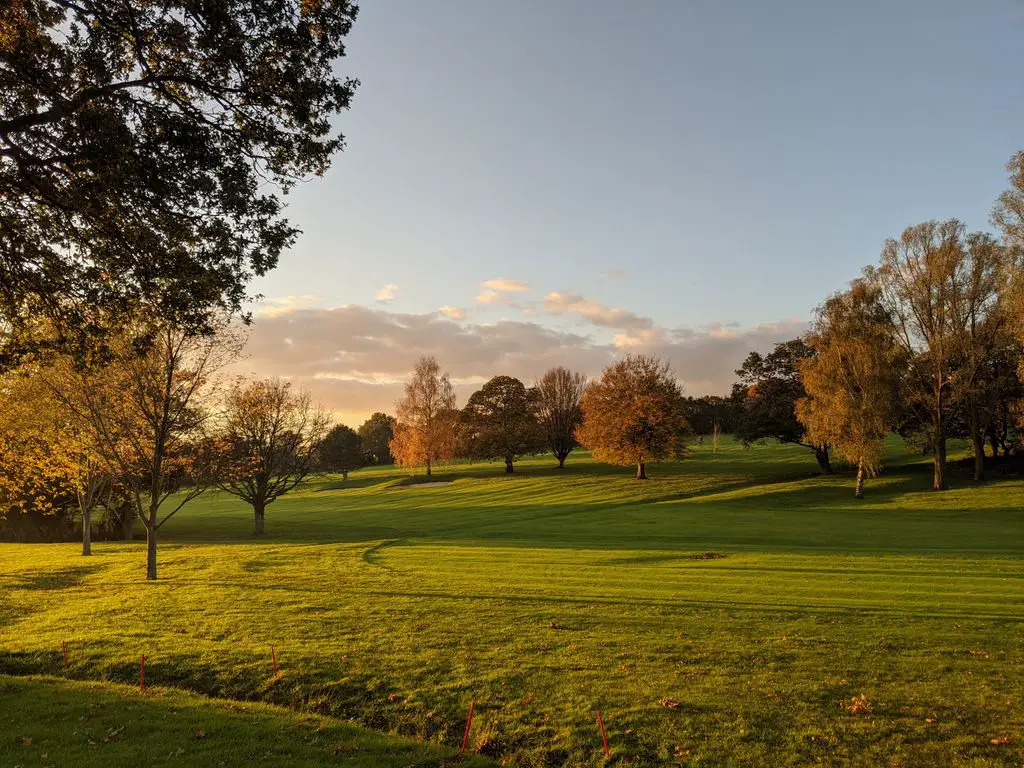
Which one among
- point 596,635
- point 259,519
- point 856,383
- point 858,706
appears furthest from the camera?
point 856,383

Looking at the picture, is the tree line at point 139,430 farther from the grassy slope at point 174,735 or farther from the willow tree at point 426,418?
the willow tree at point 426,418

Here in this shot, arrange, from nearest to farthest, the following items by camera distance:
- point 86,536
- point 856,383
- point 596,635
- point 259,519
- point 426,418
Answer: point 596,635, point 86,536, point 259,519, point 856,383, point 426,418

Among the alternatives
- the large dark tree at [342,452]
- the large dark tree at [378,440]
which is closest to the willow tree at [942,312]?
the large dark tree at [342,452]

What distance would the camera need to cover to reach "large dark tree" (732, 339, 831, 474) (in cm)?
7144

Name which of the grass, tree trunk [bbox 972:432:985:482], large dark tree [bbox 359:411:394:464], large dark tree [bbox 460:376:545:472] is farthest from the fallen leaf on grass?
large dark tree [bbox 359:411:394:464]

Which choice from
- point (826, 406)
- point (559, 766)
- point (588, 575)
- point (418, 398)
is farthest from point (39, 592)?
point (418, 398)

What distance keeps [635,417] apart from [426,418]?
31682 millimetres

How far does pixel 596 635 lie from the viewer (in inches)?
607

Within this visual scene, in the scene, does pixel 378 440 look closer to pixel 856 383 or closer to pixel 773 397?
pixel 773 397

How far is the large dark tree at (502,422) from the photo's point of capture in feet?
283

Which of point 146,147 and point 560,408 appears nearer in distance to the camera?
point 146,147

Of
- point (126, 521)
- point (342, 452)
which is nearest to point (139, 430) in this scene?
point (126, 521)

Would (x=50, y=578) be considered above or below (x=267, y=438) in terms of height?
below

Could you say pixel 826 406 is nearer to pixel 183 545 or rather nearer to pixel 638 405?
pixel 638 405
